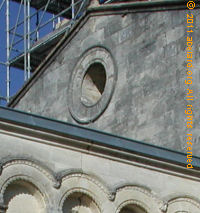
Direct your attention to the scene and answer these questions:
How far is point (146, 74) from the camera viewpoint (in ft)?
76.8

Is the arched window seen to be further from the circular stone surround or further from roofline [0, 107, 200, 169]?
the circular stone surround

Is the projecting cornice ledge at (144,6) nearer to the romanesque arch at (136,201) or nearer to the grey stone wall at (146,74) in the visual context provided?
the grey stone wall at (146,74)

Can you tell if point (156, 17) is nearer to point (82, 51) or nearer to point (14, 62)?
point (82, 51)

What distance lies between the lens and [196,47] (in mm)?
21781

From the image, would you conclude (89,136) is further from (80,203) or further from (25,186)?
(25,186)

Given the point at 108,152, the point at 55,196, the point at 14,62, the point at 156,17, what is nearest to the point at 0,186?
the point at 55,196

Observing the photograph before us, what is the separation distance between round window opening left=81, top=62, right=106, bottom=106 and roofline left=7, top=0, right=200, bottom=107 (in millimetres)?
1718

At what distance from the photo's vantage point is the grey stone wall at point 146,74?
21.8 meters

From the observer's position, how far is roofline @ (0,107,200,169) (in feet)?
52.3

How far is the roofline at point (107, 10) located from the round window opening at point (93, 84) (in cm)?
172

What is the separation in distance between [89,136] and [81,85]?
29.9 feet

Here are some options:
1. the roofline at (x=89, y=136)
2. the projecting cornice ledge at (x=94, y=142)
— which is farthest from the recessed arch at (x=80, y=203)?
the roofline at (x=89, y=136)

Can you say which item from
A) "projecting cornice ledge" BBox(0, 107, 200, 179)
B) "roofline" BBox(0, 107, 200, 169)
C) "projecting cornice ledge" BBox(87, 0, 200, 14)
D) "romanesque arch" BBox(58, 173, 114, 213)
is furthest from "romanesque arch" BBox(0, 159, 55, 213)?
"projecting cornice ledge" BBox(87, 0, 200, 14)

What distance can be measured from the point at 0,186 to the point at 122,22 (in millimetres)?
10515
